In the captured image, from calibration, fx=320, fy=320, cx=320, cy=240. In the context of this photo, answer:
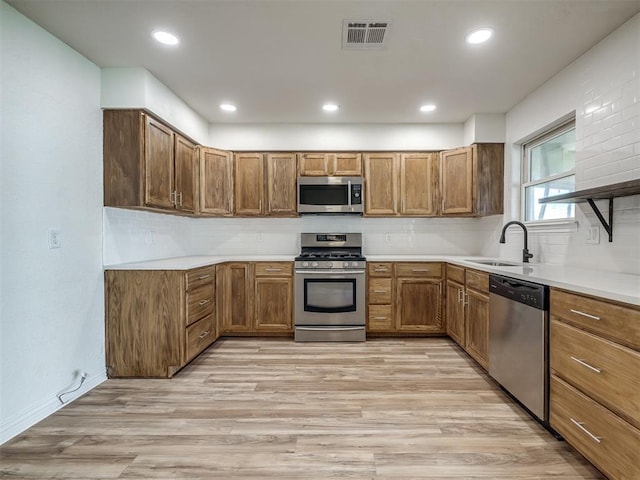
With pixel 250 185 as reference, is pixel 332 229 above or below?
below

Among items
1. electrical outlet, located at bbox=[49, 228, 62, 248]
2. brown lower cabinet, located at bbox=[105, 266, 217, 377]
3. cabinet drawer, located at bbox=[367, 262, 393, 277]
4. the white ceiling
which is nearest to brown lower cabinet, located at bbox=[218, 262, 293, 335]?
cabinet drawer, located at bbox=[367, 262, 393, 277]

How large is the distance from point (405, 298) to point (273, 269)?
5.01ft

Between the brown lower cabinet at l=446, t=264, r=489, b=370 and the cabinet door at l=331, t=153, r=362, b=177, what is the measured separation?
1.57m

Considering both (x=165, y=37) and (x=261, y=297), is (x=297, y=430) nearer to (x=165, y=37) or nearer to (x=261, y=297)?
(x=261, y=297)

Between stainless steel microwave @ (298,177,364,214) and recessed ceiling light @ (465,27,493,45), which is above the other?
recessed ceiling light @ (465,27,493,45)

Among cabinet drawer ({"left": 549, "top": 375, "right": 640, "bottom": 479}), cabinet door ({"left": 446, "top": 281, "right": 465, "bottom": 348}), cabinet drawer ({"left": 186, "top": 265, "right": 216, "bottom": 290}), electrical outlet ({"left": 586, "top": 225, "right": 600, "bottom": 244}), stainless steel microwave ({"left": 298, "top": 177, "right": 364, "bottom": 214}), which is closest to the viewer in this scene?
cabinet drawer ({"left": 549, "top": 375, "right": 640, "bottom": 479})

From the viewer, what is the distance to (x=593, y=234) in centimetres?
232

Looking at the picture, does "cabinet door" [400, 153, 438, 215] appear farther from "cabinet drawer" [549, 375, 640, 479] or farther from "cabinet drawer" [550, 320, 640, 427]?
"cabinet drawer" [549, 375, 640, 479]

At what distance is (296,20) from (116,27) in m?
1.19

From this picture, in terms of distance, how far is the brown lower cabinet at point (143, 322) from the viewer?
2.60m

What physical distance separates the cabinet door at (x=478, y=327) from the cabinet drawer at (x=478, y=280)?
0.05 metres

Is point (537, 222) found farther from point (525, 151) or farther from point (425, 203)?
point (425, 203)

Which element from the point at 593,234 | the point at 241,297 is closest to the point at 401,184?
the point at 593,234

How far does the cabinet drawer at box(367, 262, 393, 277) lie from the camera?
3.62 meters
